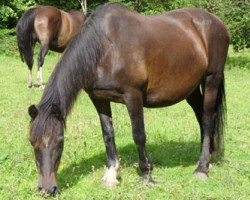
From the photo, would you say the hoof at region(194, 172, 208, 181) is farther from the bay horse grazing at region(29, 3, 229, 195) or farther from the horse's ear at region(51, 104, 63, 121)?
the horse's ear at region(51, 104, 63, 121)

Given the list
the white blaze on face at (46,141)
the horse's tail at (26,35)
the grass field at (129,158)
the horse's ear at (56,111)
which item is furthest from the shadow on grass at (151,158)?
the horse's tail at (26,35)

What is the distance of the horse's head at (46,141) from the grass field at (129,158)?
1.15ft

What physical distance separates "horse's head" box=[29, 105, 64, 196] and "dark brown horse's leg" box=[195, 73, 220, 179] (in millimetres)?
2099

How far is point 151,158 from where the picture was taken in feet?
19.2

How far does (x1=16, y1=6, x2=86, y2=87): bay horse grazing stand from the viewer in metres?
11.6

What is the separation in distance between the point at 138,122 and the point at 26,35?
759 centimetres

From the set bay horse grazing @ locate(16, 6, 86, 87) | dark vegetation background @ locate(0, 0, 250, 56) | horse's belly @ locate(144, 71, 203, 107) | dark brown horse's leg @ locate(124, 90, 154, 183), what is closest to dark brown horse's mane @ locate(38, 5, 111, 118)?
dark brown horse's leg @ locate(124, 90, 154, 183)

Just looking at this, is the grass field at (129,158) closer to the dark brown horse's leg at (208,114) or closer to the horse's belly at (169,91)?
the dark brown horse's leg at (208,114)

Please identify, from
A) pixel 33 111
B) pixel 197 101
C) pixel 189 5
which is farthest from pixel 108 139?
pixel 189 5

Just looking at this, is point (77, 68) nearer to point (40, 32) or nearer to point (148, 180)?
point (148, 180)

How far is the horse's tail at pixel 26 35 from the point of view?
11539mm

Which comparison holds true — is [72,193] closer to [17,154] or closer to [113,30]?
[17,154]

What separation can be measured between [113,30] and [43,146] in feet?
4.76

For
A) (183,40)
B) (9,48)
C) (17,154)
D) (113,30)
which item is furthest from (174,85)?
(9,48)
